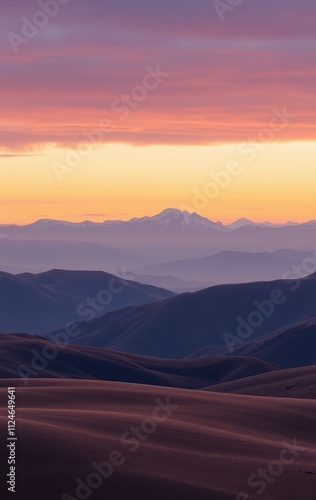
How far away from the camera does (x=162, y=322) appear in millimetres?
172875

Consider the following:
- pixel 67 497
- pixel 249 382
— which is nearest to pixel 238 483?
pixel 67 497

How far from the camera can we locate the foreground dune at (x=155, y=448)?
17828mm

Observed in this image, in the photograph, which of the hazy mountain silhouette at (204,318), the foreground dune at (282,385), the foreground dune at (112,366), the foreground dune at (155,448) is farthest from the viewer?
the hazy mountain silhouette at (204,318)

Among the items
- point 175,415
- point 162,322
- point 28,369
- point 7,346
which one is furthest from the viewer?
point 162,322

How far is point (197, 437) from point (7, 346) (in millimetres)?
55641

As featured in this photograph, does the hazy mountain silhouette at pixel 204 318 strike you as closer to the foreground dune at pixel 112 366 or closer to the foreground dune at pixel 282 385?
the foreground dune at pixel 112 366

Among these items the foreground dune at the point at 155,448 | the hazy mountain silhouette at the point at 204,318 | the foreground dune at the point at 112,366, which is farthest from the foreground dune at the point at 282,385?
the hazy mountain silhouette at the point at 204,318

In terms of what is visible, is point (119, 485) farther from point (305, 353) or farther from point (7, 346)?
point (305, 353)

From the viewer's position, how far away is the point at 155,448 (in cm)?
2117

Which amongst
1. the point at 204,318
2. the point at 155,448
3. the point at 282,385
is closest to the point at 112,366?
the point at 282,385

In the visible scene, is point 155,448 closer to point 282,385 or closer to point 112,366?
point 282,385

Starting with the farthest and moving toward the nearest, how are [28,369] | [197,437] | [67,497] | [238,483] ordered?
[28,369], [197,437], [238,483], [67,497]

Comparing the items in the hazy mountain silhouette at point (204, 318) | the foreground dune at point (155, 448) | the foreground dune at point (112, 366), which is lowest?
the foreground dune at point (155, 448)

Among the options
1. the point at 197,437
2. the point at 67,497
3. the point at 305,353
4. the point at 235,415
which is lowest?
the point at 67,497
